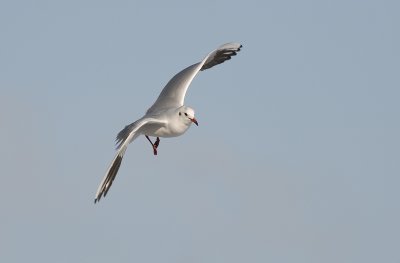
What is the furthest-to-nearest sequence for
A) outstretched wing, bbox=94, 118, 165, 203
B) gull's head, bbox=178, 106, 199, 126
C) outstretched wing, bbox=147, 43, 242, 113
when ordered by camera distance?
1. outstretched wing, bbox=147, 43, 242, 113
2. gull's head, bbox=178, 106, 199, 126
3. outstretched wing, bbox=94, 118, 165, 203

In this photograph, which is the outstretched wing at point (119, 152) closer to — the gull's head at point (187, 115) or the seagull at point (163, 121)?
the seagull at point (163, 121)

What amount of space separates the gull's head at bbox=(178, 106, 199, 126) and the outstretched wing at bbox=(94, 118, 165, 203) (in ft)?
3.10

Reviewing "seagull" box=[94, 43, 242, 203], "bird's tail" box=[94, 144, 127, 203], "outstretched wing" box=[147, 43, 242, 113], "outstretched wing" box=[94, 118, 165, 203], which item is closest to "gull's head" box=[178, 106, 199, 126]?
"seagull" box=[94, 43, 242, 203]

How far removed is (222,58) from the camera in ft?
120

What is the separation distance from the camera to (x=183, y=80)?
33.0 metres

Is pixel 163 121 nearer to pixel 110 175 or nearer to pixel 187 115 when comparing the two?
pixel 187 115

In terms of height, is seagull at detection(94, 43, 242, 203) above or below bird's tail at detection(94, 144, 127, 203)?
above

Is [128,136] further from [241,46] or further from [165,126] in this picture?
[241,46]

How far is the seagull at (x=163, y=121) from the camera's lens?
91.7ft

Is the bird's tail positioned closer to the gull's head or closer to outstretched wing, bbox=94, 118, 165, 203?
outstretched wing, bbox=94, 118, 165, 203

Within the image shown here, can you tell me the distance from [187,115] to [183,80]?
13.8 feet

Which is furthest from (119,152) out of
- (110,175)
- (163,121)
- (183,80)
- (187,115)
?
(183,80)

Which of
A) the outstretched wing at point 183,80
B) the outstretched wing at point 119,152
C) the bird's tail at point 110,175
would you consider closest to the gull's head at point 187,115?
the outstretched wing at point 119,152

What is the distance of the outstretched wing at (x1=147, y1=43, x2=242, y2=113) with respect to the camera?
3192 centimetres
